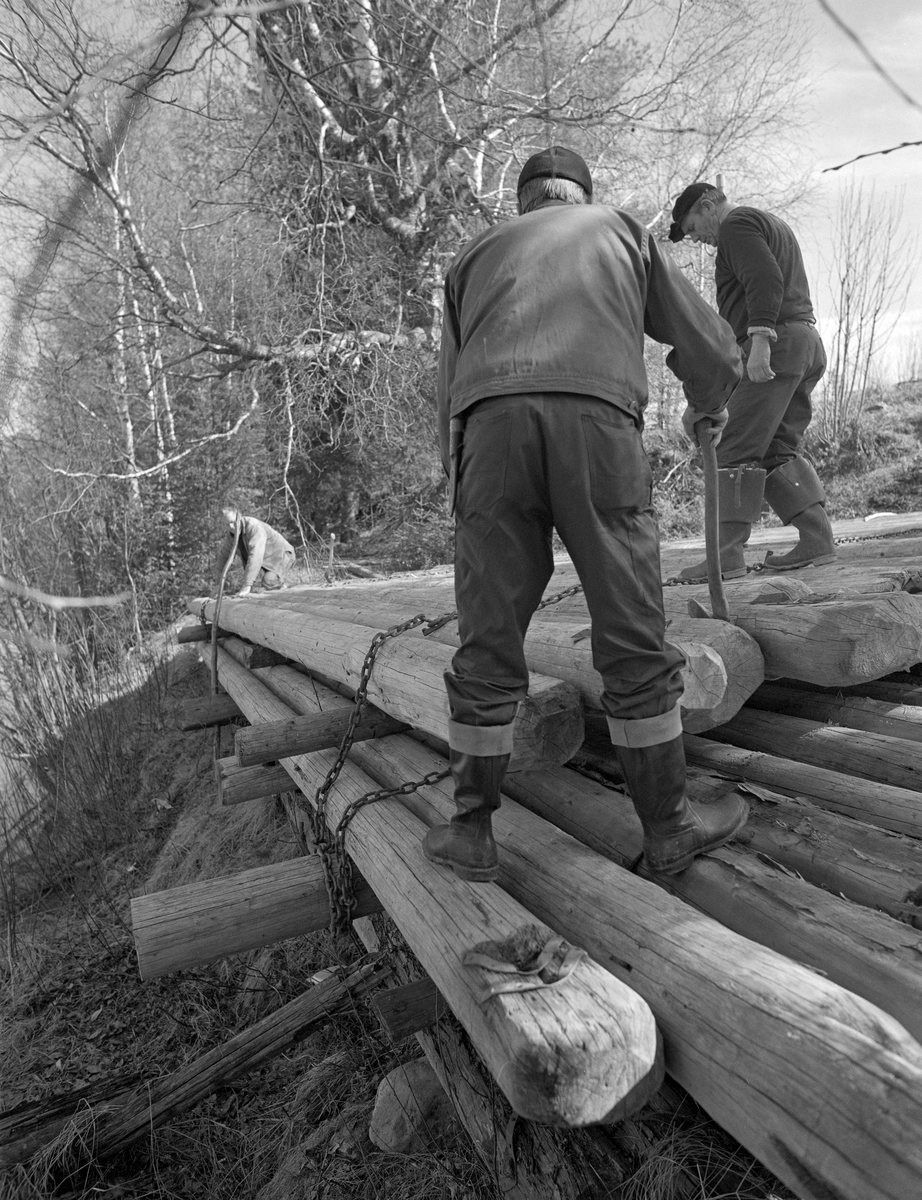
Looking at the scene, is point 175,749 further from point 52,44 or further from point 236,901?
point 52,44

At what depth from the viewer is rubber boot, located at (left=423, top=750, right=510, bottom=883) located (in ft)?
6.97

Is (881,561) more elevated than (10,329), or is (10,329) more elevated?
(10,329)

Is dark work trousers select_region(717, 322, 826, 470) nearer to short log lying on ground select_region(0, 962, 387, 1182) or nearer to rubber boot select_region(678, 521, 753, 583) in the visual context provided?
rubber boot select_region(678, 521, 753, 583)

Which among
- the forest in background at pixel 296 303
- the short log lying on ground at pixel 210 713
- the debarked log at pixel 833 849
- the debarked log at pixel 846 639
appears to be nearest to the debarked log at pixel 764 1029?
the debarked log at pixel 833 849

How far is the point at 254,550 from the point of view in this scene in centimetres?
967

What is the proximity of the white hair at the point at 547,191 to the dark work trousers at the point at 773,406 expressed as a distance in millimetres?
1818

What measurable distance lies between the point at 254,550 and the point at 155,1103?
7.20 m

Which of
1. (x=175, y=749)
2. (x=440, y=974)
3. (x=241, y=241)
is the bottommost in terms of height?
(x=175, y=749)

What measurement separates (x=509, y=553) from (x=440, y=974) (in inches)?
39.2

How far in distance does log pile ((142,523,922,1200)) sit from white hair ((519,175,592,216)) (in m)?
1.33

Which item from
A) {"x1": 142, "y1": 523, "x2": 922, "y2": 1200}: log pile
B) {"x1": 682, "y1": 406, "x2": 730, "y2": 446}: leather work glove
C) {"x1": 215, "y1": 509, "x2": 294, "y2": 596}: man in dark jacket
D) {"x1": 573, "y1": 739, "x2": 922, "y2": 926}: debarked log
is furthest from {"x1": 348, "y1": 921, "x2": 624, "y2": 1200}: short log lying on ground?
{"x1": 215, "y1": 509, "x2": 294, "y2": 596}: man in dark jacket

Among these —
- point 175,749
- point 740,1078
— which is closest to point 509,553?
point 740,1078

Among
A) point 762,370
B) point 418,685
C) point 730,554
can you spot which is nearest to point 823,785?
Result: point 418,685

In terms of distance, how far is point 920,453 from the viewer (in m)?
13.1
